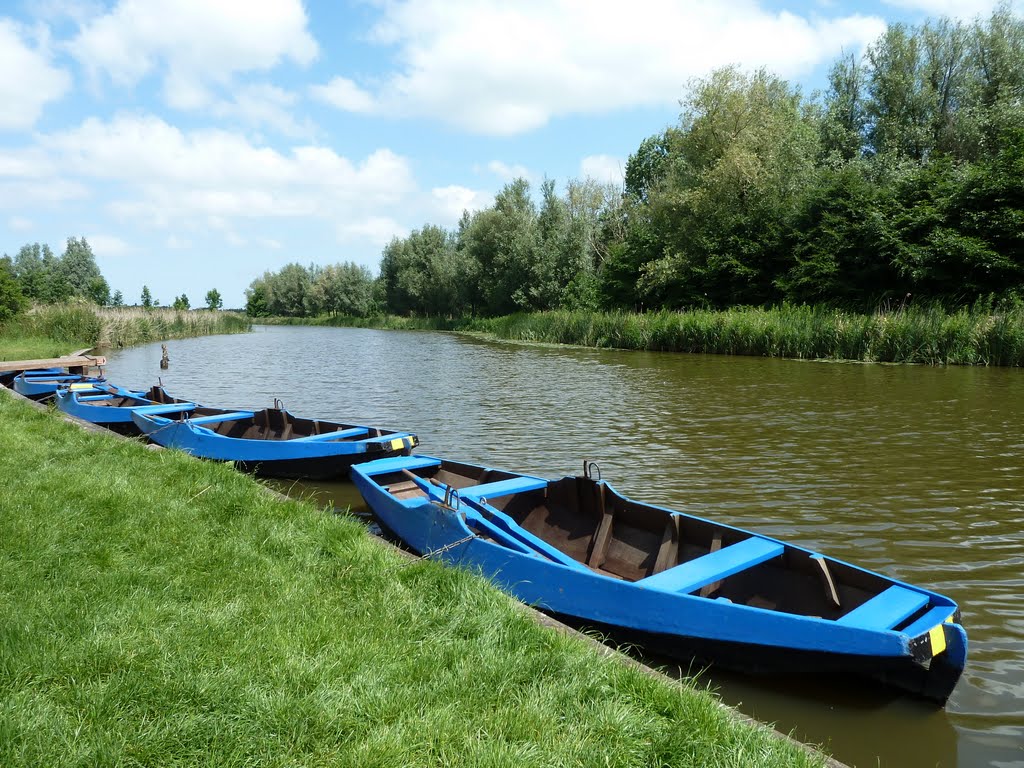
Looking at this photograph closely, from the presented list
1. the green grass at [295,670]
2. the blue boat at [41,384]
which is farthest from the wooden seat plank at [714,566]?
the blue boat at [41,384]

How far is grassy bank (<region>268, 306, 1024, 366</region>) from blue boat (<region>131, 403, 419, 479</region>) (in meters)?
18.5

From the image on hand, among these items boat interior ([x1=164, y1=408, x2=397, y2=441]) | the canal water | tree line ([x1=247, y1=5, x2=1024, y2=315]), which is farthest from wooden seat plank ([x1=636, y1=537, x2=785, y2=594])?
tree line ([x1=247, y1=5, x2=1024, y2=315])

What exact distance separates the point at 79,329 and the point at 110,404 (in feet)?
77.3

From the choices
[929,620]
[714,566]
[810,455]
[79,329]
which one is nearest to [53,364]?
[79,329]

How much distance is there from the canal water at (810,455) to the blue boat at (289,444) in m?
0.38

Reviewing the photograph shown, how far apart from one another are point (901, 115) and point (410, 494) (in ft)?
143

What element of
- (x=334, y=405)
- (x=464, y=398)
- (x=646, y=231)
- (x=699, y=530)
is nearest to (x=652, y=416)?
(x=464, y=398)

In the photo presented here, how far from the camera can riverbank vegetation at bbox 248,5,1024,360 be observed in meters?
25.7

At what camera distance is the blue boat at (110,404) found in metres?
11.7

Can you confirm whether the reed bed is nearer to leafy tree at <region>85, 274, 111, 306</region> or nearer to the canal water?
the canal water

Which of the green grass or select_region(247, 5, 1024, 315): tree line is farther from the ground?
select_region(247, 5, 1024, 315): tree line

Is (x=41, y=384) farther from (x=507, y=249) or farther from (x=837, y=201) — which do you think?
(x=507, y=249)

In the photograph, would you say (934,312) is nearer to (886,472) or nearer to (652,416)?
(652,416)

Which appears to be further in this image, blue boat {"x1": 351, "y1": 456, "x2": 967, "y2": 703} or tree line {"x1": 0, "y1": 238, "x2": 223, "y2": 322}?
tree line {"x1": 0, "y1": 238, "x2": 223, "y2": 322}
